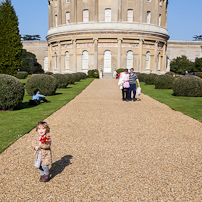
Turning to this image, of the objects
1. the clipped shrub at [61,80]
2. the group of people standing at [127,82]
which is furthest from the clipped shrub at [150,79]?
the group of people standing at [127,82]

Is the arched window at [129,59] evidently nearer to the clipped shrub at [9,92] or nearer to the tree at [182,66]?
the tree at [182,66]

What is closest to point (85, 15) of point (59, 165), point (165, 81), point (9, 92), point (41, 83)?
point (165, 81)

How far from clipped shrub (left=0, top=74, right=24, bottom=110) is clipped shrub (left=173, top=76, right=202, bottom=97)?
10.2 metres

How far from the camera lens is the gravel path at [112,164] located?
12.3 feet

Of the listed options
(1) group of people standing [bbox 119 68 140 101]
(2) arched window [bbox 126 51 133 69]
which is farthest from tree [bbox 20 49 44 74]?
(1) group of people standing [bbox 119 68 140 101]

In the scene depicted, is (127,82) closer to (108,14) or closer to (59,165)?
(59,165)

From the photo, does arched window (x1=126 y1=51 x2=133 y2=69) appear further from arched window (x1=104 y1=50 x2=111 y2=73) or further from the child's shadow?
the child's shadow

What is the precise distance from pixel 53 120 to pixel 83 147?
3345mm

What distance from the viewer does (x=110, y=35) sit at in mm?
41469

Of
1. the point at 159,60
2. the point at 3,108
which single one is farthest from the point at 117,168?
the point at 159,60

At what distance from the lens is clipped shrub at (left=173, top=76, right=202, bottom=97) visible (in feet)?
52.4

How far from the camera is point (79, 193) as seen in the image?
147 inches

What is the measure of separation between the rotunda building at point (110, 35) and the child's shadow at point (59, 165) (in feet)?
121

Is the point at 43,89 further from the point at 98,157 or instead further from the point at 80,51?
the point at 80,51
